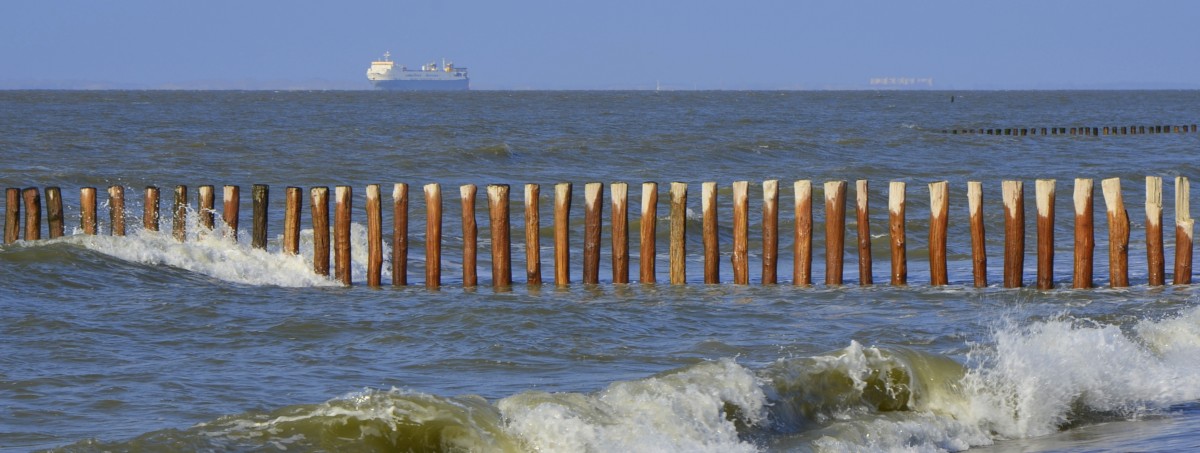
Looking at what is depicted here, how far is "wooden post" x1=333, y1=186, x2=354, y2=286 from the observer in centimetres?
1430

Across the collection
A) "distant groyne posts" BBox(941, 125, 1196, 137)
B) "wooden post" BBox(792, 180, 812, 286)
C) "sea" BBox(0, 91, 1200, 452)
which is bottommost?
"sea" BBox(0, 91, 1200, 452)

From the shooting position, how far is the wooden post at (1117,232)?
525 inches

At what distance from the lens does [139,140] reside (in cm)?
4247

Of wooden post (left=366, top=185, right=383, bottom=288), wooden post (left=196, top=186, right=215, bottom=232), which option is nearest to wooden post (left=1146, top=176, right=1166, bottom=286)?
wooden post (left=366, top=185, right=383, bottom=288)

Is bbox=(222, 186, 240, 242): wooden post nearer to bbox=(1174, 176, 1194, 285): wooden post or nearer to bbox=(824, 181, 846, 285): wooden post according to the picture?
bbox=(824, 181, 846, 285): wooden post

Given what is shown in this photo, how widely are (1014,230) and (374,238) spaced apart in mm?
5751

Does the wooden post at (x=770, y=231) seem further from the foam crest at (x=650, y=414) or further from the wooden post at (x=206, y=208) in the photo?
the wooden post at (x=206, y=208)

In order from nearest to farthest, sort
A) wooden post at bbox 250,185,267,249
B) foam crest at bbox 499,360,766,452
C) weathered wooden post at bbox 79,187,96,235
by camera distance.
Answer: foam crest at bbox 499,360,766,452 → wooden post at bbox 250,185,267,249 → weathered wooden post at bbox 79,187,96,235

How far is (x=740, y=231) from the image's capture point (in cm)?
1383

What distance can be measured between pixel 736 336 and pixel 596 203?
3.25m

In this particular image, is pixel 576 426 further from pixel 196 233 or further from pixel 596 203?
pixel 196 233

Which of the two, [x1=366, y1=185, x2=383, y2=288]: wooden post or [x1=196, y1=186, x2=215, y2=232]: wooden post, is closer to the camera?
[x1=366, y1=185, x2=383, y2=288]: wooden post

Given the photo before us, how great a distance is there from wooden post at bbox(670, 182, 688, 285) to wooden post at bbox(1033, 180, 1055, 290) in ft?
10.0

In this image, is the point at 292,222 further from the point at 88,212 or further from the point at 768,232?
the point at 768,232
